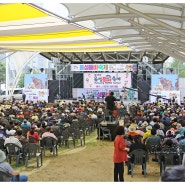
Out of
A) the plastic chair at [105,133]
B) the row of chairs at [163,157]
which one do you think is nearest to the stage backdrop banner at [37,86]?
the plastic chair at [105,133]

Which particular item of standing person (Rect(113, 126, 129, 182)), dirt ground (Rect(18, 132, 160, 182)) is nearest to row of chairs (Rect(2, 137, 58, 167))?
dirt ground (Rect(18, 132, 160, 182))

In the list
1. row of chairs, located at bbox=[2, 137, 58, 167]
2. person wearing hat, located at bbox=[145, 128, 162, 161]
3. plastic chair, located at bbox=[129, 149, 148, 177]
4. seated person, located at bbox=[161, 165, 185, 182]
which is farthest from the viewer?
person wearing hat, located at bbox=[145, 128, 162, 161]

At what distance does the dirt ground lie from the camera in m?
10.1

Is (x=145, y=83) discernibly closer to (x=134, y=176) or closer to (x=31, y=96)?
(x=31, y=96)

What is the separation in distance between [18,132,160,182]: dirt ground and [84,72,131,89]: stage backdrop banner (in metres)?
24.5

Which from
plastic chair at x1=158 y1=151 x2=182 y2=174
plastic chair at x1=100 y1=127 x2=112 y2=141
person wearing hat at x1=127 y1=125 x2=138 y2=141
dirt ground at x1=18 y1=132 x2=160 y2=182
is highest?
person wearing hat at x1=127 y1=125 x2=138 y2=141

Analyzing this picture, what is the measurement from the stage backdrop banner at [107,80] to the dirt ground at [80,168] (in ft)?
80.5

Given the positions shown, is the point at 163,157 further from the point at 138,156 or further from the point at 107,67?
the point at 107,67

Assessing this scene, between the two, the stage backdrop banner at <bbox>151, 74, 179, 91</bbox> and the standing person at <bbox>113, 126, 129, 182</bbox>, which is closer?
the standing person at <bbox>113, 126, 129, 182</bbox>

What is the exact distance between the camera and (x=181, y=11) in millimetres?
10883

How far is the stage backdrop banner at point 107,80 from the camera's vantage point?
129 ft

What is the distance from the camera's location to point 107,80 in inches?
1556

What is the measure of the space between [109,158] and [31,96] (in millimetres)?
21900

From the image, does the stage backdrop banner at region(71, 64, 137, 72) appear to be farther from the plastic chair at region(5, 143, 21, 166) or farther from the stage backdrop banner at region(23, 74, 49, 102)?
the plastic chair at region(5, 143, 21, 166)
